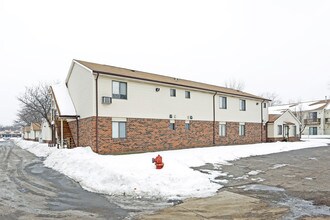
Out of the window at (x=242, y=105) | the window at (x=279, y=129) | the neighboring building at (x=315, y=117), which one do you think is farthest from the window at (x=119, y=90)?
the neighboring building at (x=315, y=117)

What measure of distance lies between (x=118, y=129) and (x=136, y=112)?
1.87 metres

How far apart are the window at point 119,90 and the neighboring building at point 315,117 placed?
129 feet

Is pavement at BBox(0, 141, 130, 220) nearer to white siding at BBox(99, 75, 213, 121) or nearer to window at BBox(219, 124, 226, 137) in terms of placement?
white siding at BBox(99, 75, 213, 121)

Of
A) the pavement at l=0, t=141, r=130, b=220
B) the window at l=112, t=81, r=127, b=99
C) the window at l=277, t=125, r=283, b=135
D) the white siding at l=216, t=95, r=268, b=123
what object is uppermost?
the window at l=112, t=81, r=127, b=99

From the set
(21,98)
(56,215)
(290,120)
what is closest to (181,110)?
(56,215)

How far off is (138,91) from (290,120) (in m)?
23.8

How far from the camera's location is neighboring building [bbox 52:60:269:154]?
1684 cm

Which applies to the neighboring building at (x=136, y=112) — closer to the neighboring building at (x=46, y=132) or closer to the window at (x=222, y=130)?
the window at (x=222, y=130)

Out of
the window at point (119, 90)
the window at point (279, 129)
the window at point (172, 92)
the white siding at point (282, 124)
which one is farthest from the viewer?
the window at point (279, 129)

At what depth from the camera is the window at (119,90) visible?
17.6m

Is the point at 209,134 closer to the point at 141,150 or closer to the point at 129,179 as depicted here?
the point at 141,150

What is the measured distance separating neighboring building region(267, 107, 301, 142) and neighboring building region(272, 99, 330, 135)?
50.1ft

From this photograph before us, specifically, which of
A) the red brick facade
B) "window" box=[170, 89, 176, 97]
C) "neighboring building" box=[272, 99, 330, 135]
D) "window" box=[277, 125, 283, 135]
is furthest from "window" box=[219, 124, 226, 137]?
"neighboring building" box=[272, 99, 330, 135]

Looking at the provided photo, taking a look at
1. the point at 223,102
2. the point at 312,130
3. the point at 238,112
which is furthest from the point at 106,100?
the point at 312,130
